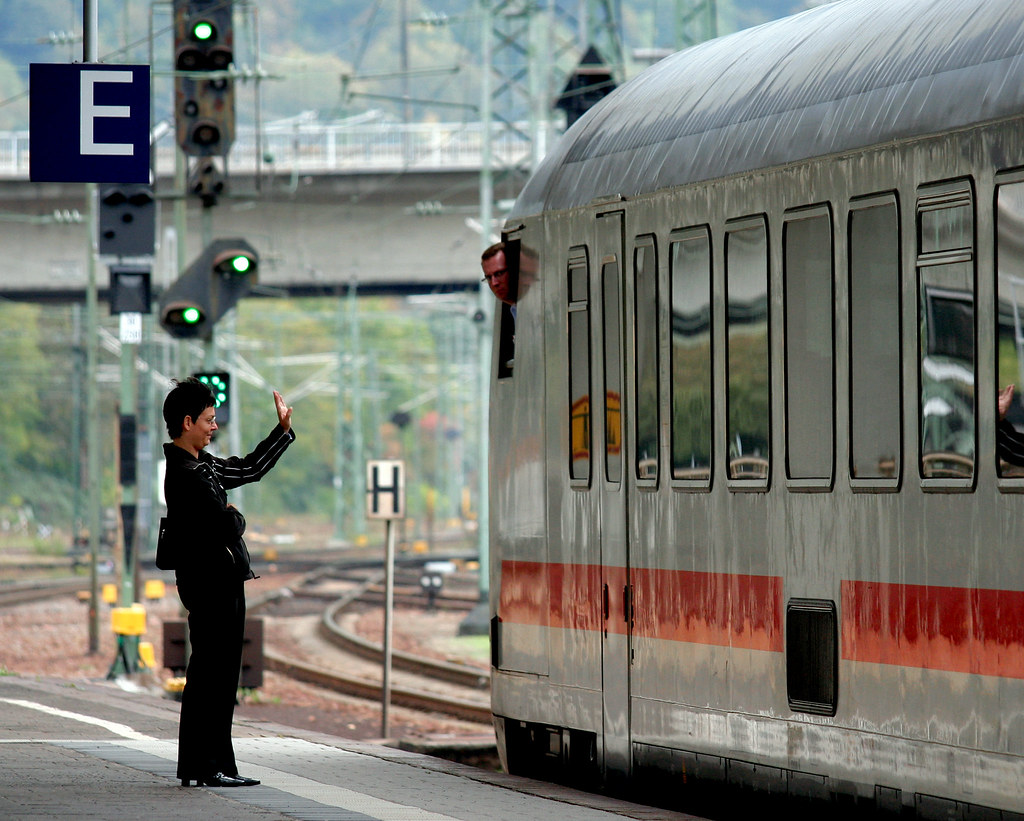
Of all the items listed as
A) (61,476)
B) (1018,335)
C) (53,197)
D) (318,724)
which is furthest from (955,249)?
(61,476)

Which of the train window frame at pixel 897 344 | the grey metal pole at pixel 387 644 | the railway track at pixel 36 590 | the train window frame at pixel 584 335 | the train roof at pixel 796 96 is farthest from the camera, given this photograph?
the railway track at pixel 36 590

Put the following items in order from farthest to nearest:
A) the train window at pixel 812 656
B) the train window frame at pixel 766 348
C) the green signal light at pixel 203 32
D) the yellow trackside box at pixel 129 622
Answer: the yellow trackside box at pixel 129 622 < the green signal light at pixel 203 32 < the train window frame at pixel 766 348 < the train window at pixel 812 656

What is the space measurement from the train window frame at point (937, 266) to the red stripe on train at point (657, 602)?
1.12m

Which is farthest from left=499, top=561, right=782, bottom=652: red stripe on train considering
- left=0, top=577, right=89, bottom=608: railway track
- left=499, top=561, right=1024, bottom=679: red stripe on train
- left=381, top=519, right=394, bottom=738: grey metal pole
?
left=0, top=577, right=89, bottom=608: railway track

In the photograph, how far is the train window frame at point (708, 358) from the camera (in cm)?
880

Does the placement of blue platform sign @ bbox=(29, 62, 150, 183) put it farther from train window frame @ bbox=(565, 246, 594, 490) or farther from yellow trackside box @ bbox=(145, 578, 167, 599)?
yellow trackside box @ bbox=(145, 578, 167, 599)

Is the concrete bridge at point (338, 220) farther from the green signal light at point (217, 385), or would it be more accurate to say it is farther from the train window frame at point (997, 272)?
the train window frame at point (997, 272)

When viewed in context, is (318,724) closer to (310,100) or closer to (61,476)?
(61,476)

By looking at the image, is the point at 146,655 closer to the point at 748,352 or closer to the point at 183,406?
the point at 183,406

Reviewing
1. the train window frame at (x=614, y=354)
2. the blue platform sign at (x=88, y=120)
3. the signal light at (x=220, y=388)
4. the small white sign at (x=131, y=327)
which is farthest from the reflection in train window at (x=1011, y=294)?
the small white sign at (x=131, y=327)

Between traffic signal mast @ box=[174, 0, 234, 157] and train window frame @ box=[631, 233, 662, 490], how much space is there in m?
7.38

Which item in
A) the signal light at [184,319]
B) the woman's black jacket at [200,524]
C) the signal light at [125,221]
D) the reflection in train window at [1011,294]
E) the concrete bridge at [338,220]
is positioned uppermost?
the concrete bridge at [338,220]

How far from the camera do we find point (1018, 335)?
23.1 ft

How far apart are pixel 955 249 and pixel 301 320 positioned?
95054 mm
